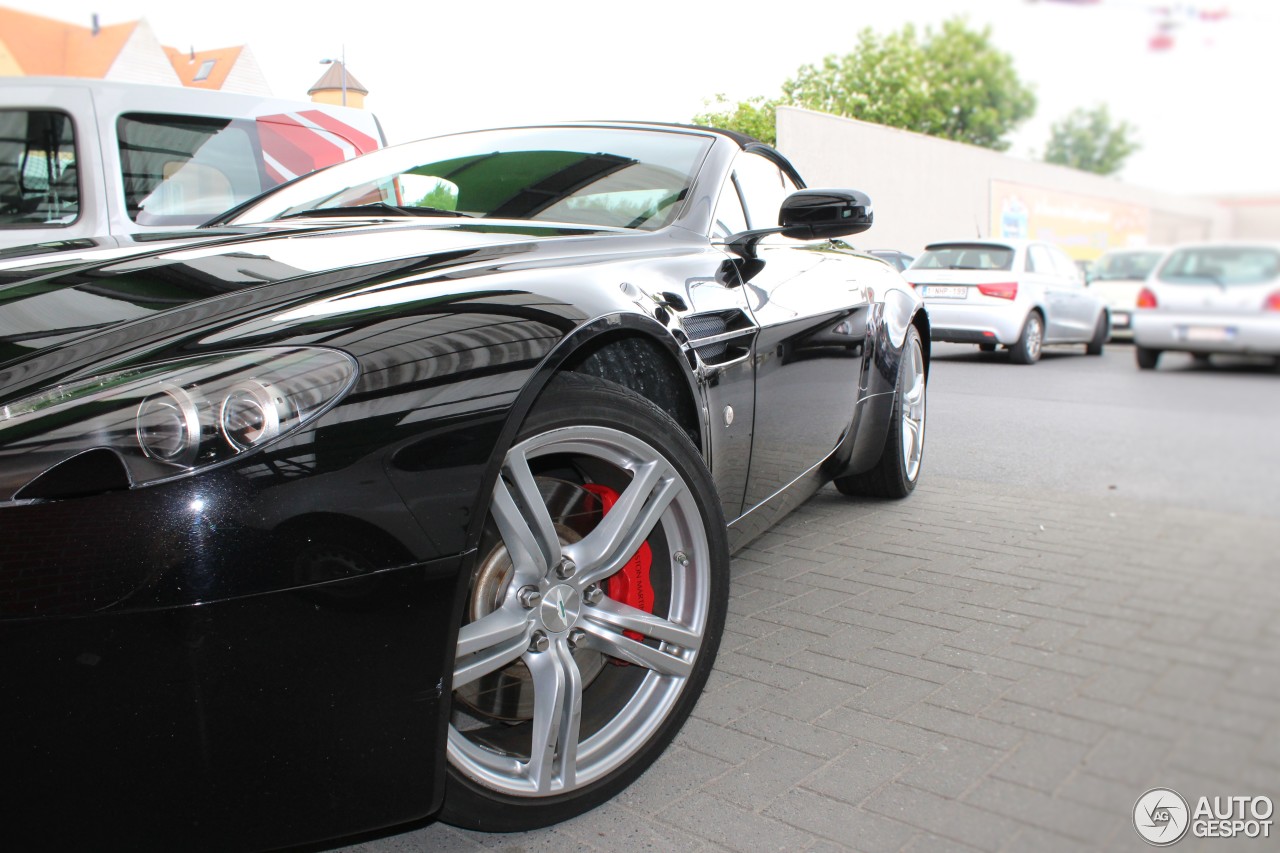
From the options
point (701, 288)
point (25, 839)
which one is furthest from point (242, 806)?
point (701, 288)

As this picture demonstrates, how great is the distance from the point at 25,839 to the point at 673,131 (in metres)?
2.43

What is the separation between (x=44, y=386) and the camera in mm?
1402

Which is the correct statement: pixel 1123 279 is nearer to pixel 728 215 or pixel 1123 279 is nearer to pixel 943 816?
pixel 943 816

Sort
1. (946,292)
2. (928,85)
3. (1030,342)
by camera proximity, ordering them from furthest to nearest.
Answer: (946,292)
(1030,342)
(928,85)

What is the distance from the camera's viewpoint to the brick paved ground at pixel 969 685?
1.93 ft

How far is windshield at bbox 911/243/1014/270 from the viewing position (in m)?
1.39

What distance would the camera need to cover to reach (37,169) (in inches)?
199

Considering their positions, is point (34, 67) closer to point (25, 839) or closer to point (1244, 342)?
point (25, 839)

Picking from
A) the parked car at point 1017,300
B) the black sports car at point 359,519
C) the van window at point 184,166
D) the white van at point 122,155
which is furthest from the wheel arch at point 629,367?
the van window at point 184,166

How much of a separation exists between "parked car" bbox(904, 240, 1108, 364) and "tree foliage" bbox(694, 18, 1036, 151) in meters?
0.15

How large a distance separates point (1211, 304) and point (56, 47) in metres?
6.22

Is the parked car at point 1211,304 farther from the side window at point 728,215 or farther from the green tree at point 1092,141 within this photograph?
the side window at point 728,215

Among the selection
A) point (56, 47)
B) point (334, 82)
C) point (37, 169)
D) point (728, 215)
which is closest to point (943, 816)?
point (728, 215)

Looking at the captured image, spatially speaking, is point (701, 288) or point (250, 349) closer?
point (250, 349)
